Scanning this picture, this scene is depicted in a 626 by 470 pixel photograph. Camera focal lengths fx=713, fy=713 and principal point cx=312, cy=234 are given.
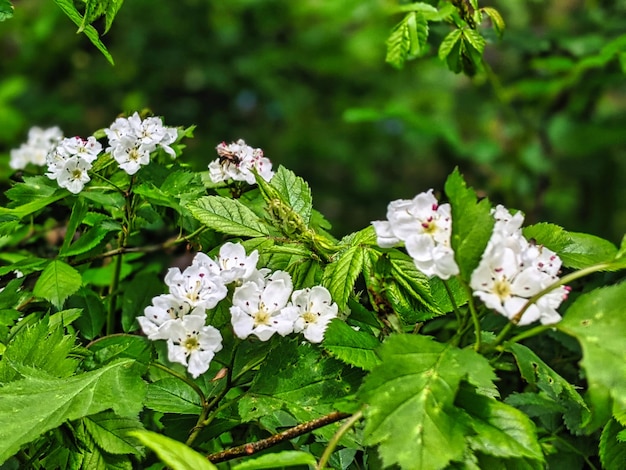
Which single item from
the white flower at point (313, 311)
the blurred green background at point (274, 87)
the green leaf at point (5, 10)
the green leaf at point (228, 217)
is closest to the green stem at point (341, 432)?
the white flower at point (313, 311)

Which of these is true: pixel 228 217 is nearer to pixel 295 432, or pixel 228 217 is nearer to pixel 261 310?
pixel 261 310

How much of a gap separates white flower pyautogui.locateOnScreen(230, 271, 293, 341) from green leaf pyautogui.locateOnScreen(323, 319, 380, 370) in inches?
1.6

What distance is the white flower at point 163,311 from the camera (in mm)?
635

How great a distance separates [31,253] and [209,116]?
2864 mm

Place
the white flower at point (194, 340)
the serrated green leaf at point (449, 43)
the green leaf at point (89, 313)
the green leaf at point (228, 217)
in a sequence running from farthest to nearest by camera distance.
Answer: the serrated green leaf at point (449, 43), the green leaf at point (89, 313), the green leaf at point (228, 217), the white flower at point (194, 340)

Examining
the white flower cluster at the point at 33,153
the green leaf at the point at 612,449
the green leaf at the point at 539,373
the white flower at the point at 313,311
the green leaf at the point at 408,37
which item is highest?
the green leaf at the point at 408,37

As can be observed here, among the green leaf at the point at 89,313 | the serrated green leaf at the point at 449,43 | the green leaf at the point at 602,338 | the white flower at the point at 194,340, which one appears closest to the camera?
the green leaf at the point at 602,338

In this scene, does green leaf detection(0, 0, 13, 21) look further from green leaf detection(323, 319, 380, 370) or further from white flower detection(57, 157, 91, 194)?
green leaf detection(323, 319, 380, 370)

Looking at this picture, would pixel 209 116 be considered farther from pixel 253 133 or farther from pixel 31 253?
pixel 31 253

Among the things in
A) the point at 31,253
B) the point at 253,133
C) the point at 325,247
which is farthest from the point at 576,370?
the point at 253,133

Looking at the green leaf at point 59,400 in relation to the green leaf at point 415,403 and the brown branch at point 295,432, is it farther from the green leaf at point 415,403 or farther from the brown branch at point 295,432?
the green leaf at point 415,403

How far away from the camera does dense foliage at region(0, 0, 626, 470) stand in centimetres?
55

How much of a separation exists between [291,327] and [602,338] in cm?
A: 26

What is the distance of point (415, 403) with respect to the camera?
544 millimetres
